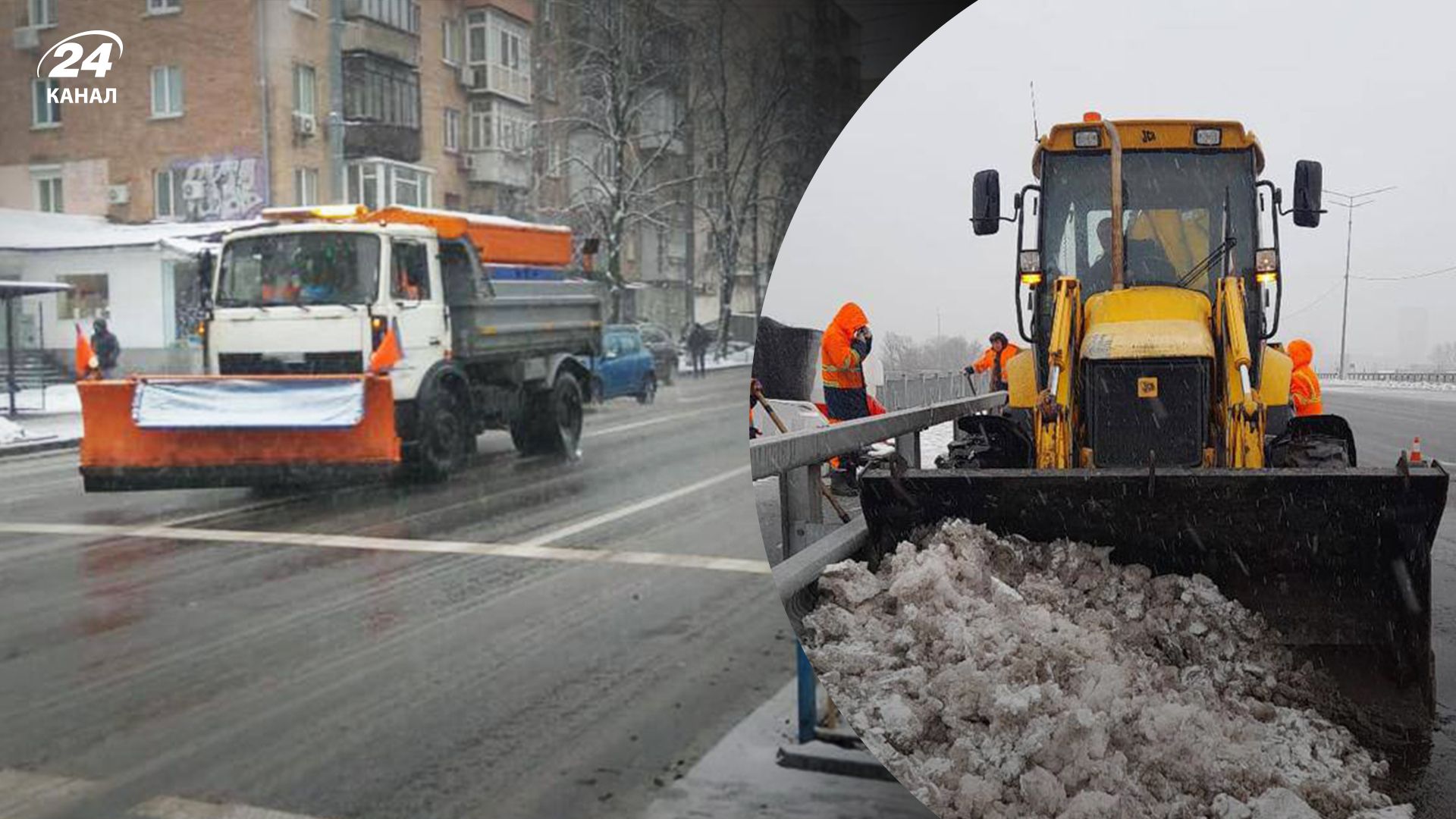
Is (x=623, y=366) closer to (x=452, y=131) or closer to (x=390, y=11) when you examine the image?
(x=452, y=131)

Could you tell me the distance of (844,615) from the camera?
120 cm

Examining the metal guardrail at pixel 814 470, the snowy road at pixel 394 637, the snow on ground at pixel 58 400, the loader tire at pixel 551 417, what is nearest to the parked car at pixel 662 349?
the snowy road at pixel 394 637

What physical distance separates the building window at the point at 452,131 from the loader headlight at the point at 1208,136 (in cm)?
161

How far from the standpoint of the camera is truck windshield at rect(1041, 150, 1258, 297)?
1.05 meters

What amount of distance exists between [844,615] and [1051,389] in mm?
295

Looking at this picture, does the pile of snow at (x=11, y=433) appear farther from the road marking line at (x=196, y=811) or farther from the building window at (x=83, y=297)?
the road marking line at (x=196, y=811)

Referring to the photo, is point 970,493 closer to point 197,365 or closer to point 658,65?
point 658,65

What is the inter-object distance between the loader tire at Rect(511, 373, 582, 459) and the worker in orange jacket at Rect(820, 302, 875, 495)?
148 cm

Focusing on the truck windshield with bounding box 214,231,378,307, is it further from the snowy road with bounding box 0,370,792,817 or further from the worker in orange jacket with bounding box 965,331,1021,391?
the worker in orange jacket with bounding box 965,331,1021,391

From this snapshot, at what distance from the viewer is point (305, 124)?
237cm

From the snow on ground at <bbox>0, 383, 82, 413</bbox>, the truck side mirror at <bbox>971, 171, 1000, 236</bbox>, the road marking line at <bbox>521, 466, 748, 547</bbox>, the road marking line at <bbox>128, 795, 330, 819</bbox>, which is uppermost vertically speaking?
the truck side mirror at <bbox>971, 171, 1000, 236</bbox>

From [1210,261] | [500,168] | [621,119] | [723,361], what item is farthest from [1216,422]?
[500,168]

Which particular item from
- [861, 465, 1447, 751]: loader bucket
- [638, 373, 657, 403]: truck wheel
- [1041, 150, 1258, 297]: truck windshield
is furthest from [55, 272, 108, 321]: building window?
[1041, 150, 1258, 297]: truck windshield

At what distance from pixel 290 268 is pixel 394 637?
37.1 inches
